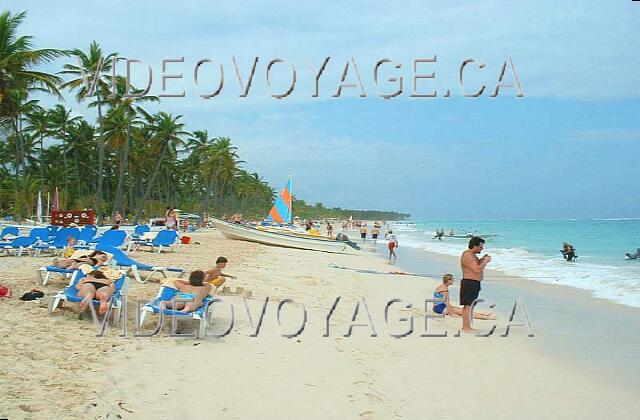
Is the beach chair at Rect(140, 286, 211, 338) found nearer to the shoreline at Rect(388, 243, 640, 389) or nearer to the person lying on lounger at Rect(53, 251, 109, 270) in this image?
the person lying on lounger at Rect(53, 251, 109, 270)

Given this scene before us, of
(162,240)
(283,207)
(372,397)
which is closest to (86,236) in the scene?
(162,240)

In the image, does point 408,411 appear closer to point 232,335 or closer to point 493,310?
point 232,335

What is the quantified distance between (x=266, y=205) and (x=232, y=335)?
4311 inches

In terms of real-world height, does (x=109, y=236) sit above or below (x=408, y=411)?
above

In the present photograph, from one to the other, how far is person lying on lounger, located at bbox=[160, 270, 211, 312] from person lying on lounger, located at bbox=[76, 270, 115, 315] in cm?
65

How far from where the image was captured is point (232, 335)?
23.1 feet

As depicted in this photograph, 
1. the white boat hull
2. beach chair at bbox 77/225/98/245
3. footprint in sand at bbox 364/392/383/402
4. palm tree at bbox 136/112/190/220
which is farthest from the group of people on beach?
palm tree at bbox 136/112/190/220

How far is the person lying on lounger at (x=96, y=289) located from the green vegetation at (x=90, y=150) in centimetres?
1120

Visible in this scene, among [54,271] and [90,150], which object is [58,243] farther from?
[90,150]

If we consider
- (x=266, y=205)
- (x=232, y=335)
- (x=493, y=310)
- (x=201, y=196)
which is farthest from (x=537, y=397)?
(x=266, y=205)

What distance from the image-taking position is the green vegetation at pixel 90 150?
19.0 metres

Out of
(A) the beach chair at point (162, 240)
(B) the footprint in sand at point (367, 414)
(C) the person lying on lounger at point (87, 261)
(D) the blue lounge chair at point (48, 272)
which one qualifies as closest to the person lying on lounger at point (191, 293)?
(D) the blue lounge chair at point (48, 272)

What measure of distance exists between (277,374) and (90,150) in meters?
48.7

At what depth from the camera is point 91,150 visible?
50.5 meters
